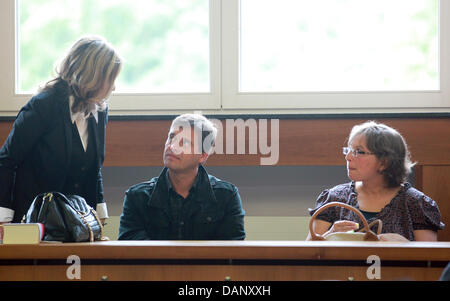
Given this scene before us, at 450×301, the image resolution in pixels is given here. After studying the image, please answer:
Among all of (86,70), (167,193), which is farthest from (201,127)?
(86,70)

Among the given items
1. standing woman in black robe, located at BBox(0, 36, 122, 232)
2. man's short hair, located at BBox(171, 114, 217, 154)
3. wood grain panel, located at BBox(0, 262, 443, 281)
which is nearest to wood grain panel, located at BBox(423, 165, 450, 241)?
man's short hair, located at BBox(171, 114, 217, 154)

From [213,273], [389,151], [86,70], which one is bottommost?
[213,273]

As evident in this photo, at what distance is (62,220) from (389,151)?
50.5 inches

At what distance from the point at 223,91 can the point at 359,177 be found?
117 cm

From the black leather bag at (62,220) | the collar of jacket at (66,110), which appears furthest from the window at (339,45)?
the black leather bag at (62,220)

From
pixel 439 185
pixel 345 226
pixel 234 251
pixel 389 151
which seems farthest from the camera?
pixel 439 185

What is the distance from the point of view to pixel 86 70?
7.45 feet

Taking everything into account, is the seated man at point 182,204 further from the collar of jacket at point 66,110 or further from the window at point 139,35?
the window at point 139,35

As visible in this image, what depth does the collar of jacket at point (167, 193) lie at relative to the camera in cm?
232

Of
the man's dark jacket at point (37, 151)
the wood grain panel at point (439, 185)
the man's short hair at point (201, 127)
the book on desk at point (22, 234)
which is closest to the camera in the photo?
the book on desk at point (22, 234)

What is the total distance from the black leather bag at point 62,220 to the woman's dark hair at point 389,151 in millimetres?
1133

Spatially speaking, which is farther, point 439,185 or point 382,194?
point 439,185

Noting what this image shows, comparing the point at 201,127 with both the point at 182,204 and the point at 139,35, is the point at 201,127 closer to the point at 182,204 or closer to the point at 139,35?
the point at 182,204

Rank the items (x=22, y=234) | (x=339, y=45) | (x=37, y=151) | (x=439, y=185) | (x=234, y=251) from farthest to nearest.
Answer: (x=339, y=45)
(x=439, y=185)
(x=37, y=151)
(x=22, y=234)
(x=234, y=251)
